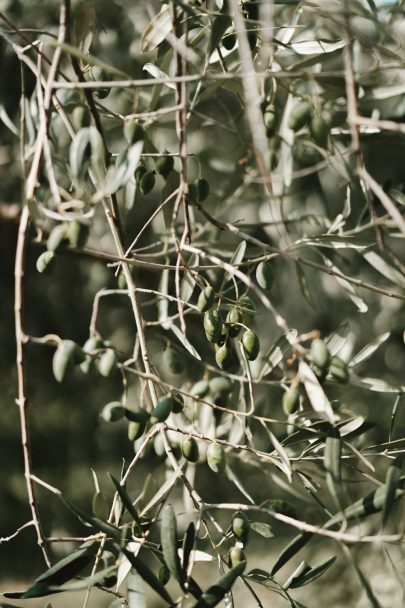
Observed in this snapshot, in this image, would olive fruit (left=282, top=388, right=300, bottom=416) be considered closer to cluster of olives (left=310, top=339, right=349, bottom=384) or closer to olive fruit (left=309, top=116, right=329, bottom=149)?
cluster of olives (left=310, top=339, right=349, bottom=384)

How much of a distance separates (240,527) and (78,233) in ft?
1.09

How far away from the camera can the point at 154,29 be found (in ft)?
2.76

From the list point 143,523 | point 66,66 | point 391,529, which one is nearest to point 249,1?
point 143,523

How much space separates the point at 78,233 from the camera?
1.90 ft

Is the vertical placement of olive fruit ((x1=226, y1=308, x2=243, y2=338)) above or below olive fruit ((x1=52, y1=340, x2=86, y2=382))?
below

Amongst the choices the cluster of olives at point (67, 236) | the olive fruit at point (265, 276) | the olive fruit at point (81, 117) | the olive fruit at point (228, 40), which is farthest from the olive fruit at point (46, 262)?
the olive fruit at point (228, 40)

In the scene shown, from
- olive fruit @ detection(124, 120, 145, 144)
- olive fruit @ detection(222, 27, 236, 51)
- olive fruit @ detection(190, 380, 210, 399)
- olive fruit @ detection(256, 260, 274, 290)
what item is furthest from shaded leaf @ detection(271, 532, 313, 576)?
olive fruit @ detection(222, 27, 236, 51)

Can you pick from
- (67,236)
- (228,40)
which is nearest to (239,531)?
(67,236)

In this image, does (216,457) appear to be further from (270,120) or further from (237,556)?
(270,120)

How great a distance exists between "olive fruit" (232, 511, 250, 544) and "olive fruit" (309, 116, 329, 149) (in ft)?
1.16

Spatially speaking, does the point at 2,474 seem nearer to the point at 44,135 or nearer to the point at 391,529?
the point at 391,529

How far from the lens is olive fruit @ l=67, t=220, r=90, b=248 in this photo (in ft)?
1.90

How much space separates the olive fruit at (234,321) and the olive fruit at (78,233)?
233 mm

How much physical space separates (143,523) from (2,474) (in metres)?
2.29
